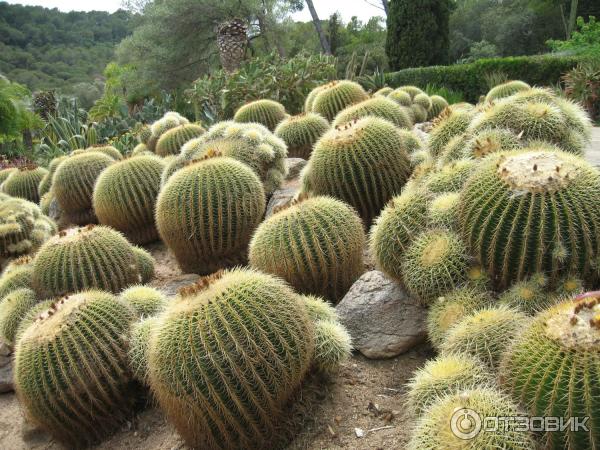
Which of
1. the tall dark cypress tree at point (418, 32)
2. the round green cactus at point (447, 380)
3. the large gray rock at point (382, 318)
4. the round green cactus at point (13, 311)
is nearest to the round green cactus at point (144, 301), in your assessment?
the round green cactus at point (13, 311)

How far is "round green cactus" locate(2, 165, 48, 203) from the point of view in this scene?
9172mm

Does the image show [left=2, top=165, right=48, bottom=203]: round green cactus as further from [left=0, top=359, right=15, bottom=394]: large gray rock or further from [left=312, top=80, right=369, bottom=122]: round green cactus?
[left=0, top=359, right=15, bottom=394]: large gray rock

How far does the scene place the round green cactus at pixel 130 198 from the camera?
6.10 metres

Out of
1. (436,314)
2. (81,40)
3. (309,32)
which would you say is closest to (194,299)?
(436,314)

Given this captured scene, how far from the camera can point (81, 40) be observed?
47.0 meters

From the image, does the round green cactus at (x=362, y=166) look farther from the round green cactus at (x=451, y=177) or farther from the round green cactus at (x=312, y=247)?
the round green cactus at (x=451, y=177)

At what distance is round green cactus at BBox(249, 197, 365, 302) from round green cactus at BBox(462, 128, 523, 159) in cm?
97

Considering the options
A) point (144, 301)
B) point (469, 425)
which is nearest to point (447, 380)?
point (469, 425)

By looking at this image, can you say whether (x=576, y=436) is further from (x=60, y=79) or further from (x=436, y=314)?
(x=60, y=79)

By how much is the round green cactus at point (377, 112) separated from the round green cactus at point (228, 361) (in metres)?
3.43

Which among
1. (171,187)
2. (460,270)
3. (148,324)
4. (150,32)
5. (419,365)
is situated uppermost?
(150,32)

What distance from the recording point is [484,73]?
611 inches

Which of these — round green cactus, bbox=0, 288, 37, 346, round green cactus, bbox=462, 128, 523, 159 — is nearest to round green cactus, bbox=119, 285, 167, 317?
round green cactus, bbox=0, 288, 37, 346

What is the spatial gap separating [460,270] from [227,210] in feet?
7.51
